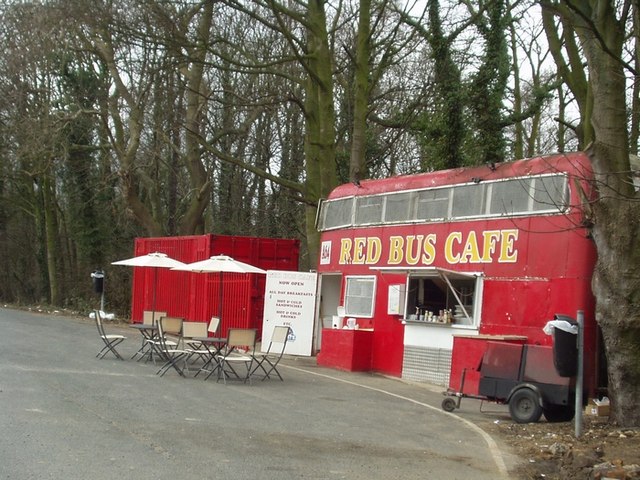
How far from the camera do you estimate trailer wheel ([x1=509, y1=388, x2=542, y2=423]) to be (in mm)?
11562

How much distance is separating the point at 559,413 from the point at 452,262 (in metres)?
4.95

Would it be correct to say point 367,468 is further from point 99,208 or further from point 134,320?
point 99,208

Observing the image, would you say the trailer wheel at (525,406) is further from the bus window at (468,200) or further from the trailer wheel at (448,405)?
the bus window at (468,200)

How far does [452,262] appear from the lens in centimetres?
1638

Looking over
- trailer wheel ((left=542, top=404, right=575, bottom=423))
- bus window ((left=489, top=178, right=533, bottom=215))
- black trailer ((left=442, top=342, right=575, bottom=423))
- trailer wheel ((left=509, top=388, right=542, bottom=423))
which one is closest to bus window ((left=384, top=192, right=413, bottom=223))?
bus window ((left=489, top=178, right=533, bottom=215))

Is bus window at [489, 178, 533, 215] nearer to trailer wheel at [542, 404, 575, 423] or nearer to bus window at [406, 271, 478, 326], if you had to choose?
bus window at [406, 271, 478, 326]

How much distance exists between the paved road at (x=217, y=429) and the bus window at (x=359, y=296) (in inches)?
134

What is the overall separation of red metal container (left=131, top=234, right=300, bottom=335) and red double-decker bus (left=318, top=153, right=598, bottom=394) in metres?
2.56

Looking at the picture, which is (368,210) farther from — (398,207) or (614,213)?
(614,213)

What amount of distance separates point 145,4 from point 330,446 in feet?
41.4

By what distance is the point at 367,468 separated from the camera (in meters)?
7.78

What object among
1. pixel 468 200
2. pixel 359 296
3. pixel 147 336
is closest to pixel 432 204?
pixel 468 200

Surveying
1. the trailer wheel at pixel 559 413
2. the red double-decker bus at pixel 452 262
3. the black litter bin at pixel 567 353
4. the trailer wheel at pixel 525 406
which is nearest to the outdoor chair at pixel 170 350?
the red double-decker bus at pixel 452 262

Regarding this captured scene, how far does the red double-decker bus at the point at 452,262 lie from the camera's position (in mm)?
13742
